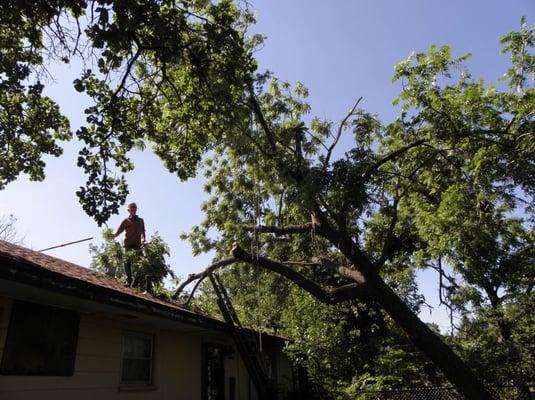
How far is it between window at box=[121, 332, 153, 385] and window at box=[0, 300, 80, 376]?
58.5 inches

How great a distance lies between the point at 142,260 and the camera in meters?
9.97

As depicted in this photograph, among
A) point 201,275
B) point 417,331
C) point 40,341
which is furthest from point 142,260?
point 417,331

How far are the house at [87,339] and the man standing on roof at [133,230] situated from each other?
2150 millimetres

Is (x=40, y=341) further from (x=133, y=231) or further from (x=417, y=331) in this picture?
(x=417, y=331)

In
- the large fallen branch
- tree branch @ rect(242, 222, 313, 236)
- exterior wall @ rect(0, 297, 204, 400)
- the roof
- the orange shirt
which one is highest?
tree branch @ rect(242, 222, 313, 236)

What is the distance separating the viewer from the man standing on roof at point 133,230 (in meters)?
10.4

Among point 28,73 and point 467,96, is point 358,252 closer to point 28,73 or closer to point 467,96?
point 467,96

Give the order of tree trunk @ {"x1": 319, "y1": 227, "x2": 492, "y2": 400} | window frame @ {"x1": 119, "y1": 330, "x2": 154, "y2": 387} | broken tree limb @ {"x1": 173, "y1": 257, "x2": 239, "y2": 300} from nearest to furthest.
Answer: window frame @ {"x1": 119, "y1": 330, "x2": 154, "y2": 387} → tree trunk @ {"x1": 319, "y1": 227, "x2": 492, "y2": 400} → broken tree limb @ {"x1": 173, "y1": 257, "x2": 239, "y2": 300}

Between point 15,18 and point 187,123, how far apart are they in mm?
3200

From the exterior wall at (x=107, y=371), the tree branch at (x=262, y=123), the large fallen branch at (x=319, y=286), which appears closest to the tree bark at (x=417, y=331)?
the large fallen branch at (x=319, y=286)

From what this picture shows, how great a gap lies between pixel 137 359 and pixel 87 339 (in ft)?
5.25

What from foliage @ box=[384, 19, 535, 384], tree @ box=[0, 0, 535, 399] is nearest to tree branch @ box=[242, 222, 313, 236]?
tree @ box=[0, 0, 535, 399]

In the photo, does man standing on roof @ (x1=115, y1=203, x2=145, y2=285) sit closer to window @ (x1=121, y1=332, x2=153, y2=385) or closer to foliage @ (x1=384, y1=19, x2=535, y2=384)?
window @ (x1=121, y1=332, x2=153, y2=385)

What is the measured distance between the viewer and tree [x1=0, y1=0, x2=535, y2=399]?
621 centimetres
